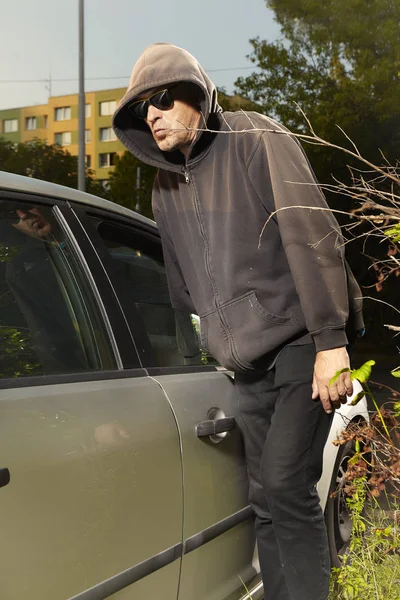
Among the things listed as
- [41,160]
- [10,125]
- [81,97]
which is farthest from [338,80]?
[10,125]

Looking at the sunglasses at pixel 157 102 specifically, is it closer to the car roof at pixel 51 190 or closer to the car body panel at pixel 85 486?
the car roof at pixel 51 190

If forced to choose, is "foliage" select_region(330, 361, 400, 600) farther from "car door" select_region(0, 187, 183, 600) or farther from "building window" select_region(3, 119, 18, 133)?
"building window" select_region(3, 119, 18, 133)

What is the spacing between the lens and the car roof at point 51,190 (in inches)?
87.1

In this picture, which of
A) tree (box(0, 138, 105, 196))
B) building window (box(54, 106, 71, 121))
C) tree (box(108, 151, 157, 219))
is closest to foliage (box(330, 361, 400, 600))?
tree (box(108, 151, 157, 219))

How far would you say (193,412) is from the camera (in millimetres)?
2477

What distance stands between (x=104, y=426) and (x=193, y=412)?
48 centimetres

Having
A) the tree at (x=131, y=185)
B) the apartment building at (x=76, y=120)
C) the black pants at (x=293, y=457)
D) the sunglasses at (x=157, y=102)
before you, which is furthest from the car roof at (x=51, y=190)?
the apartment building at (x=76, y=120)

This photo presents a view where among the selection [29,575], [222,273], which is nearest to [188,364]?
[222,273]

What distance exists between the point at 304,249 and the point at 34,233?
2.62 ft

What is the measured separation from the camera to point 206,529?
250cm

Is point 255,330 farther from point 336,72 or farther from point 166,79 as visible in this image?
Answer: point 336,72

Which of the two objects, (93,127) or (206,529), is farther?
(93,127)

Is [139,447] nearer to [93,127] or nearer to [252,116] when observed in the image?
[252,116]

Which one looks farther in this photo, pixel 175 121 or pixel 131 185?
pixel 131 185
